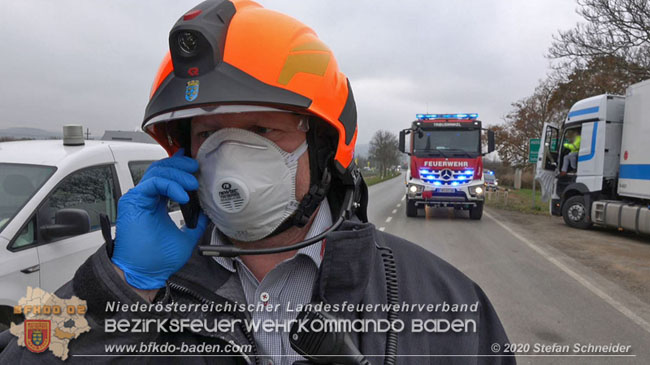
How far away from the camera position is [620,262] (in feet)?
23.3

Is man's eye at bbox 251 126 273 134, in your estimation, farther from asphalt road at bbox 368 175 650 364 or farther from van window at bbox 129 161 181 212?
asphalt road at bbox 368 175 650 364

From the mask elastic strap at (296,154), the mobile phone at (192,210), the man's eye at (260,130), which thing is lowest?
the mobile phone at (192,210)

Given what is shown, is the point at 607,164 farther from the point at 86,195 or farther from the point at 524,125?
the point at 524,125

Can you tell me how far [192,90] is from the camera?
1.33 meters

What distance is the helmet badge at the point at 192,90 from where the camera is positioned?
51.7 inches

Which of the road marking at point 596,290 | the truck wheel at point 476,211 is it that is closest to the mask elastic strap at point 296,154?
the road marking at point 596,290

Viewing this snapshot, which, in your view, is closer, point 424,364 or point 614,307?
point 424,364

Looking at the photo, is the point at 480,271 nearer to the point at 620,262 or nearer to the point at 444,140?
the point at 620,262

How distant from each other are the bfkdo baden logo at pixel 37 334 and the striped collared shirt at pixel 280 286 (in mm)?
495

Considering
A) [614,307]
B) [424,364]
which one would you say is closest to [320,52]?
→ [424,364]

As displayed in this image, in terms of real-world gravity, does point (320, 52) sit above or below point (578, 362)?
above

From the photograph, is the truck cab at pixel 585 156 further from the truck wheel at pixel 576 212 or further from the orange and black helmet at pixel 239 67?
the orange and black helmet at pixel 239 67

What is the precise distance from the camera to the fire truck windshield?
41.5ft

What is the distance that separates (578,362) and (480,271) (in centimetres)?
298
